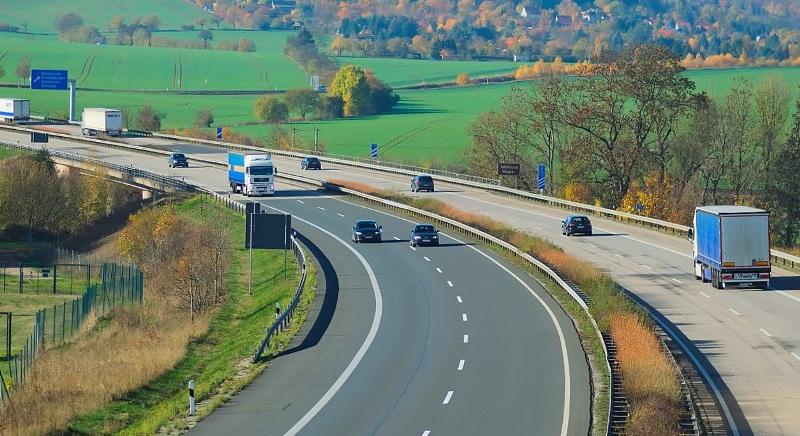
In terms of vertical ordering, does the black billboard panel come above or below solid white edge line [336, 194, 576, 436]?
above

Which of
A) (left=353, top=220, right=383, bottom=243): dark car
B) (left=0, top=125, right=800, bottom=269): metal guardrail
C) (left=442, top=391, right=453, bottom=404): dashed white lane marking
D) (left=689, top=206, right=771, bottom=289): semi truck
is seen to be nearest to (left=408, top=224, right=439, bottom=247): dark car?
(left=353, top=220, right=383, bottom=243): dark car

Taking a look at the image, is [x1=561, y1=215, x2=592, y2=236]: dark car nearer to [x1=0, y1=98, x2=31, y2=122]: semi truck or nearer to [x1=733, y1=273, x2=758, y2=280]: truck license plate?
[x1=733, y1=273, x2=758, y2=280]: truck license plate

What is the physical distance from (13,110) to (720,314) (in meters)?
123

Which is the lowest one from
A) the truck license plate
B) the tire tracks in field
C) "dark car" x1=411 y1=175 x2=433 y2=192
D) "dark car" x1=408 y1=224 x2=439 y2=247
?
the truck license plate

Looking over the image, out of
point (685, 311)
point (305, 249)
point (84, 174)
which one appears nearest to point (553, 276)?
point (685, 311)

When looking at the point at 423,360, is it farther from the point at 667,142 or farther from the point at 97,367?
the point at 667,142

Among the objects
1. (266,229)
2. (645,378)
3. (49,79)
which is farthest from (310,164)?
(645,378)

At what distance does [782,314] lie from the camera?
50.0m

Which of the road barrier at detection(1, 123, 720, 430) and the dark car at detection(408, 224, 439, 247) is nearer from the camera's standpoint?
the road barrier at detection(1, 123, 720, 430)

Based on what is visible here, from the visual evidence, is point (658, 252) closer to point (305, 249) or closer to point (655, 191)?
point (305, 249)

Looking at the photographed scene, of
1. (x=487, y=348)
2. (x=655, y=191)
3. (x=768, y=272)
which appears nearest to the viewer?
(x=487, y=348)

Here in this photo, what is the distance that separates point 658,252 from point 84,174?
55443 mm

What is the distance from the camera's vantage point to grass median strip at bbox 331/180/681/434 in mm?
31742

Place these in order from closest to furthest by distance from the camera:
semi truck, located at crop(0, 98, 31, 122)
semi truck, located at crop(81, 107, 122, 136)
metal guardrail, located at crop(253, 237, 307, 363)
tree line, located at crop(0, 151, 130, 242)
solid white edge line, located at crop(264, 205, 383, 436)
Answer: solid white edge line, located at crop(264, 205, 383, 436) → metal guardrail, located at crop(253, 237, 307, 363) → tree line, located at crop(0, 151, 130, 242) → semi truck, located at crop(81, 107, 122, 136) → semi truck, located at crop(0, 98, 31, 122)
